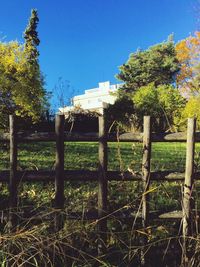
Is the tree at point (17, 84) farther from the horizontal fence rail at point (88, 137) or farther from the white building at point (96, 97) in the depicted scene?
the white building at point (96, 97)

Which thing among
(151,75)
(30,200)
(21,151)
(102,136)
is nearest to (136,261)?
(102,136)

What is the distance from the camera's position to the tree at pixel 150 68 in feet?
174

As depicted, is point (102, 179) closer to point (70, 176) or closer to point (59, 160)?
point (70, 176)

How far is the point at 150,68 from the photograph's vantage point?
52.9 meters

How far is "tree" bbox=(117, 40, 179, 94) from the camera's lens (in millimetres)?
53094

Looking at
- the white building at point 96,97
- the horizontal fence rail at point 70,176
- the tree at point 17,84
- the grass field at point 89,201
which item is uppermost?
the white building at point 96,97

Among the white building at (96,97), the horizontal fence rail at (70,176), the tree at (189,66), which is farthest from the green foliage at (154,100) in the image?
the horizontal fence rail at (70,176)

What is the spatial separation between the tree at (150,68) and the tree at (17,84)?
26147 mm

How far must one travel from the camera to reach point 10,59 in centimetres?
2588

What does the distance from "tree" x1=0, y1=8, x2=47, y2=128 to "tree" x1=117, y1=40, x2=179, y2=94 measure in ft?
85.8

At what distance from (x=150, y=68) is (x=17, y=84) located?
1205 inches

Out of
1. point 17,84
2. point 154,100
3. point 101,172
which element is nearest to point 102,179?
point 101,172

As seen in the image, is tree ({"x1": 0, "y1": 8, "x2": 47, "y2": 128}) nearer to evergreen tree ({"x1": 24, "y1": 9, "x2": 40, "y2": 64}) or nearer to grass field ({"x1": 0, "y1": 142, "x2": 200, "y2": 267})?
grass field ({"x1": 0, "y1": 142, "x2": 200, "y2": 267})

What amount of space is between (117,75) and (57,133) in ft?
170
